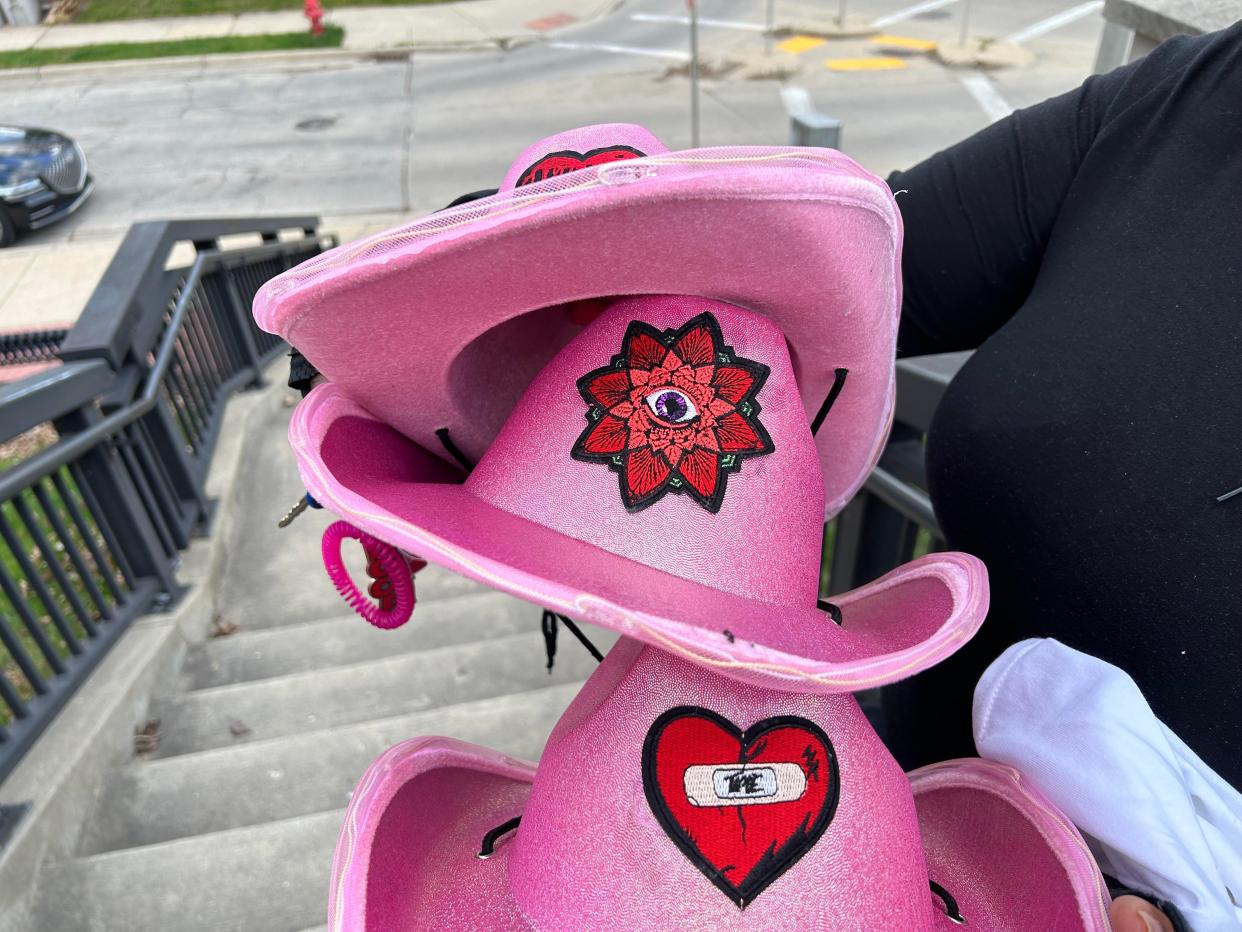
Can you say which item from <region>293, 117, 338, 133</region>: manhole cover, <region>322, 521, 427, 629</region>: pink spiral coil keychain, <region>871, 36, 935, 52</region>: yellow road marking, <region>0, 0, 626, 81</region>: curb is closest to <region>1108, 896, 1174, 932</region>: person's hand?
<region>322, 521, 427, 629</region>: pink spiral coil keychain

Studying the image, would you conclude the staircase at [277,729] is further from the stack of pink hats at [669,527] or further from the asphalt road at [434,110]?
the asphalt road at [434,110]

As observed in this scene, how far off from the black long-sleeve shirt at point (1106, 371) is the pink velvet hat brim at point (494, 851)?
0.18 metres

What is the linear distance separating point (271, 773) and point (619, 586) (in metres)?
2.46

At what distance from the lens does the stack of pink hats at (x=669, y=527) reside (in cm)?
68

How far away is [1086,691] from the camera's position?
2.75 feet

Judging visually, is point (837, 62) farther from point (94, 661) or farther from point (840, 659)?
point (840, 659)

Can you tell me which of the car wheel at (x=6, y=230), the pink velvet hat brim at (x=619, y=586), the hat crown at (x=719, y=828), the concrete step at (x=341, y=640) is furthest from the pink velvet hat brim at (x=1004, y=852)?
the car wheel at (x=6, y=230)

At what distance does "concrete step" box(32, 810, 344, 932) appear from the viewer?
218 cm

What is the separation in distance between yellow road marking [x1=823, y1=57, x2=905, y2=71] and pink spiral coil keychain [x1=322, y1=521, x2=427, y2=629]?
48.5 feet

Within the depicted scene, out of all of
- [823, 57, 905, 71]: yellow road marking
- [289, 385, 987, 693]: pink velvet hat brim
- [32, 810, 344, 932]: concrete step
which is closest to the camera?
[289, 385, 987, 693]: pink velvet hat brim

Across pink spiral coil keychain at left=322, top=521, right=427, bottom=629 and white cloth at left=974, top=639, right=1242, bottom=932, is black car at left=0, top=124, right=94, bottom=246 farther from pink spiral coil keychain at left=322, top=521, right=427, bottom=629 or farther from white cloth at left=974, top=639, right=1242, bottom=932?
white cloth at left=974, top=639, right=1242, bottom=932

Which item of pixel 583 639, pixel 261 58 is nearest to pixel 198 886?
pixel 583 639

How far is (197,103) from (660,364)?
603 inches

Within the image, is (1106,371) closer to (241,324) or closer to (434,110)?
(241,324)
